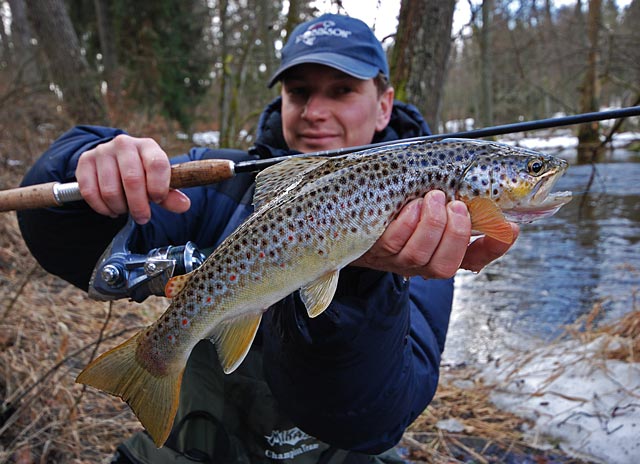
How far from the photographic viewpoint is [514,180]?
6.60 feet

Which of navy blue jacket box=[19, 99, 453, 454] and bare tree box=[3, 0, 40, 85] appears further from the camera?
bare tree box=[3, 0, 40, 85]

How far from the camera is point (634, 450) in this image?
11.7 feet

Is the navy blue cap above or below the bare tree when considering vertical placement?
below

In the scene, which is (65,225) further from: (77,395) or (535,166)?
(535,166)

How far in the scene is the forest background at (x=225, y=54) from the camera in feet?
18.9

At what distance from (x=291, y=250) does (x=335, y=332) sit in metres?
0.43

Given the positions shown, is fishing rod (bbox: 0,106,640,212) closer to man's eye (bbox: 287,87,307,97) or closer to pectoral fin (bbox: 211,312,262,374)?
pectoral fin (bbox: 211,312,262,374)

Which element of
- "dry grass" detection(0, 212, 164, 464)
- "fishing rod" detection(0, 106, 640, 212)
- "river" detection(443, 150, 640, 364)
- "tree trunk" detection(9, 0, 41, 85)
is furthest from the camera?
"tree trunk" detection(9, 0, 41, 85)

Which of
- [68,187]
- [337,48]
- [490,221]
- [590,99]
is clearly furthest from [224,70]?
[590,99]

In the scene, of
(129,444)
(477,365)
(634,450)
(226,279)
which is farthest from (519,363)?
(226,279)

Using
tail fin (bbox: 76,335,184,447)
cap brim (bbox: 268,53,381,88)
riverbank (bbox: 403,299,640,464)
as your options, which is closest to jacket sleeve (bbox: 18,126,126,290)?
tail fin (bbox: 76,335,184,447)

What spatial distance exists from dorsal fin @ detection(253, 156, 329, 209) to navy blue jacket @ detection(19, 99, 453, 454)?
17.6 inches

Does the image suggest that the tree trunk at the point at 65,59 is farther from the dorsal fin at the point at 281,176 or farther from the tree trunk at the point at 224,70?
the dorsal fin at the point at 281,176

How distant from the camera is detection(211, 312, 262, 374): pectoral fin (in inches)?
75.7
